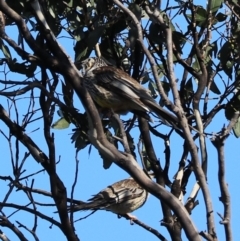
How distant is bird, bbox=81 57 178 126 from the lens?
18.0 feet

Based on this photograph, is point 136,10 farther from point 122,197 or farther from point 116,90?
point 122,197

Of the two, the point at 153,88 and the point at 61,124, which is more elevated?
the point at 153,88

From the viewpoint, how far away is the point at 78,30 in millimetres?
5234

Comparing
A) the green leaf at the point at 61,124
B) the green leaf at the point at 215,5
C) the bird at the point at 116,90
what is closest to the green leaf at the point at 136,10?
the green leaf at the point at 215,5

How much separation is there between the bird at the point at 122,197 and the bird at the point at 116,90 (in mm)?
1107

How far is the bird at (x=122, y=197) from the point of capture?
23.2 feet

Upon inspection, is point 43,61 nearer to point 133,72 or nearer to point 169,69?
point 169,69

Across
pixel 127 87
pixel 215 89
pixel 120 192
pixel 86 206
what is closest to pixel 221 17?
pixel 215 89

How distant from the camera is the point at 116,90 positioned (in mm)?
5918

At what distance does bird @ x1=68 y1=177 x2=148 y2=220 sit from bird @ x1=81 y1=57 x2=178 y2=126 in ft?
3.63

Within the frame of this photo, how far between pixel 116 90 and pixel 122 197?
1723 mm

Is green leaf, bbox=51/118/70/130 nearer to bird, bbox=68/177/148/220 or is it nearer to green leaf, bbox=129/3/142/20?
green leaf, bbox=129/3/142/20

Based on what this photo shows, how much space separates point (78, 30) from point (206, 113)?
93cm

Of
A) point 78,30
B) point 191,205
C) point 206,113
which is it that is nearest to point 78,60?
point 78,30
